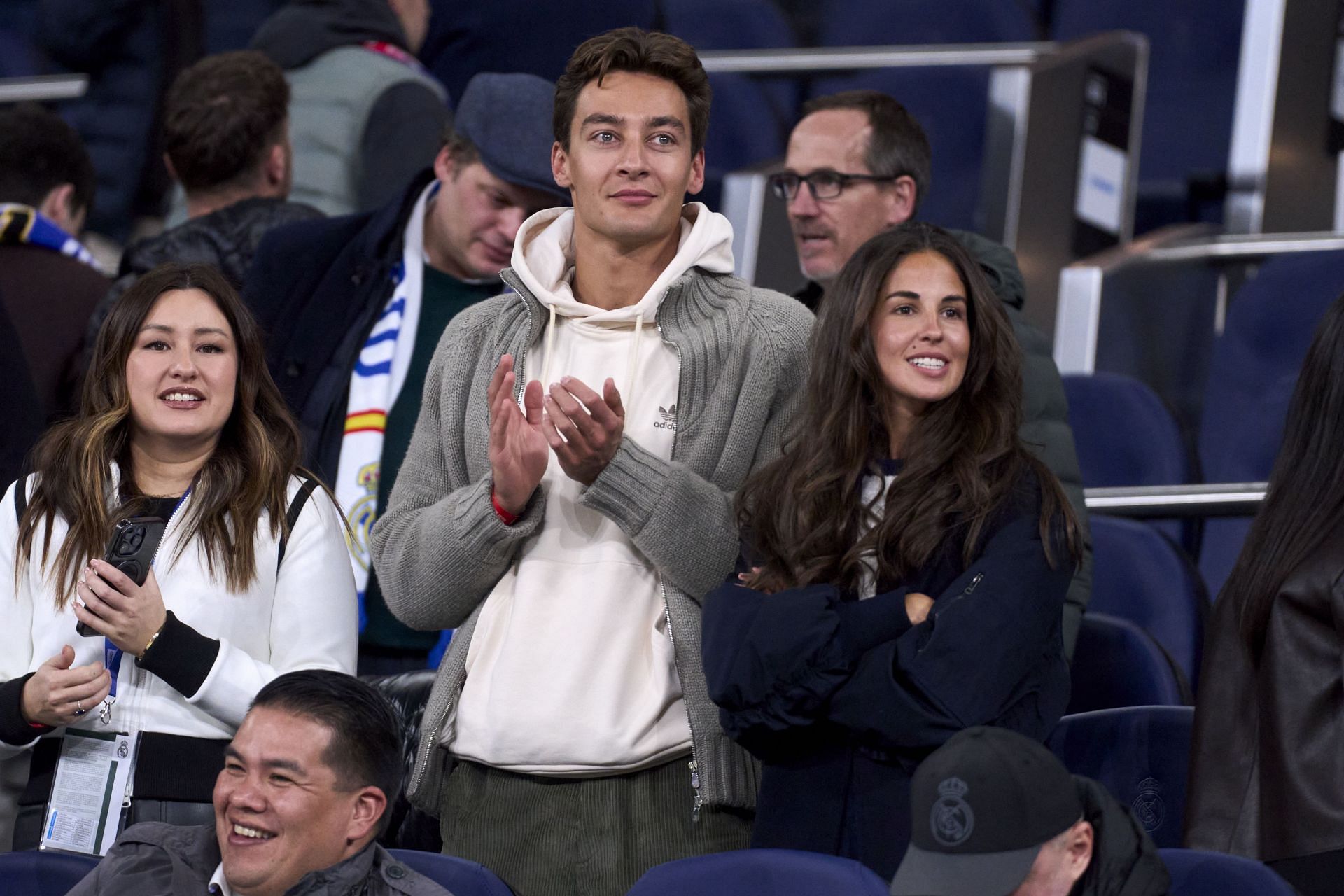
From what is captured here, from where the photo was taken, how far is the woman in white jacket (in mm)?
2768

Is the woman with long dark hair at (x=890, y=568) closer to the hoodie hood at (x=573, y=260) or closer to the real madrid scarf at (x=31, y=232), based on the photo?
the hoodie hood at (x=573, y=260)

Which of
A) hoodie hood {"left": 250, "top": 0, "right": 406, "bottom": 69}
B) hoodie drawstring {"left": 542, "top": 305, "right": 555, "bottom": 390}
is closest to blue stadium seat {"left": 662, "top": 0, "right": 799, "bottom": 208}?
hoodie hood {"left": 250, "top": 0, "right": 406, "bottom": 69}

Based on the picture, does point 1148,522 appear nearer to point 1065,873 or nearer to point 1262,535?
point 1262,535

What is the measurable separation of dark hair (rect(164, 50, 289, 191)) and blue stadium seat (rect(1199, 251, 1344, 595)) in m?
2.58

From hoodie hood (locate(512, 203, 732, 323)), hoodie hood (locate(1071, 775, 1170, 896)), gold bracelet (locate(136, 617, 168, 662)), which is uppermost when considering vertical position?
hoodie hood (locate(512, 203, 732, 323))

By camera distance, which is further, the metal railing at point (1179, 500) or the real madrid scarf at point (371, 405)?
the metal railing at point (1179, 500)

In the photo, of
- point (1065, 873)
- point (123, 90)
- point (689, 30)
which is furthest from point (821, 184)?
point (689, 30)

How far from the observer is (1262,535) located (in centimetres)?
Answer: 271

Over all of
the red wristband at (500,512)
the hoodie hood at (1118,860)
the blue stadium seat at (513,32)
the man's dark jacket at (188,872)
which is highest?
the blue stadium seat at (513,32)

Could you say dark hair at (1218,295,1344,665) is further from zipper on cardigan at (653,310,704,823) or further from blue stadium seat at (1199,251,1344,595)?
blue stadium seat at (1199,251,1344,595)

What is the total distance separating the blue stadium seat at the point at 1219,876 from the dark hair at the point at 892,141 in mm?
1798

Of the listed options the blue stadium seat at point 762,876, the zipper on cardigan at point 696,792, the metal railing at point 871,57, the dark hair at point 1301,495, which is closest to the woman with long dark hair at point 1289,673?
the dark hair at point 1301,495

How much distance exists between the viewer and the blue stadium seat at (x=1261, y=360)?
492cm

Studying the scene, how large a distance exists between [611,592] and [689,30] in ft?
14.9
